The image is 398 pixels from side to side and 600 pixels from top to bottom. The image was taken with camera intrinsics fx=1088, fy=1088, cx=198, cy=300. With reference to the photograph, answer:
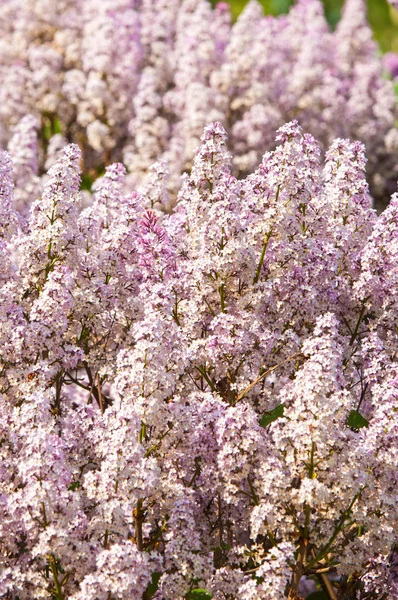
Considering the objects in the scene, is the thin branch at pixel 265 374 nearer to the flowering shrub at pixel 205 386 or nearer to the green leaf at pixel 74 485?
the flowering shrub at pixel 205 386

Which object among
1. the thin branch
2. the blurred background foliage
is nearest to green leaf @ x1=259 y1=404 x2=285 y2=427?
the thin branch

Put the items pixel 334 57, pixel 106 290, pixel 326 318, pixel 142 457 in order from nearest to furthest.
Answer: pixel 142 457 < pixel 326 318 < pixel 106 290 < pixel 334 57

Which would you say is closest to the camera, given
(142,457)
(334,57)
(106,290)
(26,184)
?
(142,457)

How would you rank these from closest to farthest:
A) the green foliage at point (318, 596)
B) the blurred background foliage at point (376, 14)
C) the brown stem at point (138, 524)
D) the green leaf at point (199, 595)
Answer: the brown stem at point (138, 524) < the green leaf at point (199, 595) < the green foliage at point (318, 596) < the blurred background foliage at point (376, 14)

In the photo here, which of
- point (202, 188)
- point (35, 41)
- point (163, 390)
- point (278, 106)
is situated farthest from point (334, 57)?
point (163, 390)

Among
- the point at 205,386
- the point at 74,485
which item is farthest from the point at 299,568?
the point at 205,386

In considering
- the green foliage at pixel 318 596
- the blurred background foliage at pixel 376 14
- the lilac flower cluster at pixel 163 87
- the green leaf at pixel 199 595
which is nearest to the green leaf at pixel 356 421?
the green leaf at pixel 199 595

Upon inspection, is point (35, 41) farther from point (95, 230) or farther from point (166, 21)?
point (95, 230)
